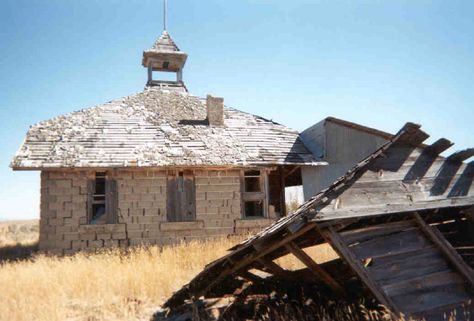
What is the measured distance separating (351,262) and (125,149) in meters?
10.5

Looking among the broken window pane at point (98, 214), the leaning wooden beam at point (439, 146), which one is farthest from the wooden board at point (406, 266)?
the broken window pane at point (98, 214)

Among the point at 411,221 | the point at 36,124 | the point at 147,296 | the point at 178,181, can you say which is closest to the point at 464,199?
the point at 411,221

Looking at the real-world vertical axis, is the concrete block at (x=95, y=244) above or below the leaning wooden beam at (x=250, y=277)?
below

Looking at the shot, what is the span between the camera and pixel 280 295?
18.9 ft

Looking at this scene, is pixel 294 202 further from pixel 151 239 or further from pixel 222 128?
pixel 151 239

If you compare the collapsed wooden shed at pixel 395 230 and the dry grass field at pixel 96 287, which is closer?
the collapsed wooden shed at pixel 395 230

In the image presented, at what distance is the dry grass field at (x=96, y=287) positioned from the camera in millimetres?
5895

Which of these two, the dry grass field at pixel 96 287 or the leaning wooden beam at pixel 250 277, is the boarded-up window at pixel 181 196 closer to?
the dry grass field at pixel 96 287

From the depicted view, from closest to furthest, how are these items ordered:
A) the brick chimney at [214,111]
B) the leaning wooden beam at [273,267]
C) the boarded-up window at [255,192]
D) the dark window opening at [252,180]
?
the leaning wooden beam at [273,267], the boarded-up window at [255,192], the dark window opening at [252,180], the brick chimney at [214,111]

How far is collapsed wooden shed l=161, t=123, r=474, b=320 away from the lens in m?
4.06

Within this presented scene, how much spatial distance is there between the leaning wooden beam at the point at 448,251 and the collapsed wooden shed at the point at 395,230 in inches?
0.4

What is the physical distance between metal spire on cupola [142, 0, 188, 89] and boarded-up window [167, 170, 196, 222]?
7.88m

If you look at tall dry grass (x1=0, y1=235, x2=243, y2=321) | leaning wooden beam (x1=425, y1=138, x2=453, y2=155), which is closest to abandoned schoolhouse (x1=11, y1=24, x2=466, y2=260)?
tall dry grass (x1=0, y1=235, x2=243, y2=321)

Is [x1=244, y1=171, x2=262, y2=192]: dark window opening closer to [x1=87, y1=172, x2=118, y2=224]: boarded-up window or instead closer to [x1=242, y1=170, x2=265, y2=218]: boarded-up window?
[x1=242, y1=170, x2=265, y2=218]: boarded-up window
